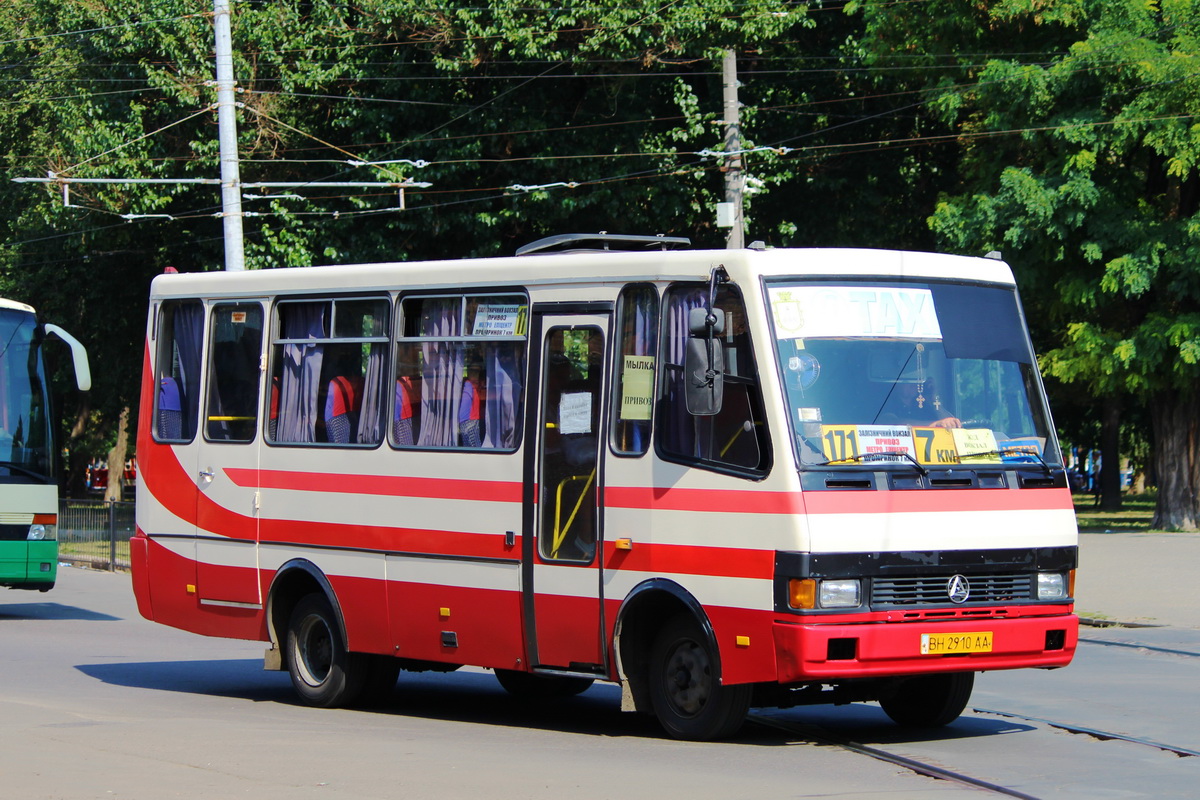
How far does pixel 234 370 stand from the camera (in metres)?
13.1

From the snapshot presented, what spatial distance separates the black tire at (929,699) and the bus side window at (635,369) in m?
2.22

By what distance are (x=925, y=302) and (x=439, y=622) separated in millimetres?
3734

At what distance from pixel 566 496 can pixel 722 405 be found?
1.34 meters

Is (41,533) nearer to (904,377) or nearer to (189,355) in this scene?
(189,355)

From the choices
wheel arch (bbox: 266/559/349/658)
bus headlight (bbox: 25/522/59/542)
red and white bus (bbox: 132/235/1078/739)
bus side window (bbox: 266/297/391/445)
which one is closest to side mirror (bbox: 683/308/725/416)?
red and white bus (bbox: 132/235/1078/739)

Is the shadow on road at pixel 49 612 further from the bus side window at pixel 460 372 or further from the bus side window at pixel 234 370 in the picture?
the bus side window at pixel 460 372

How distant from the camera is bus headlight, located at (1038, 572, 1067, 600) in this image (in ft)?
32.5

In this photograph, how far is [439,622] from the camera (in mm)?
11266

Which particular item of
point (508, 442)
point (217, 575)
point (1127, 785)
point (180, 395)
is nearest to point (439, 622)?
point (508, 442)

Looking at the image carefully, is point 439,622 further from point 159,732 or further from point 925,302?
point 925,302

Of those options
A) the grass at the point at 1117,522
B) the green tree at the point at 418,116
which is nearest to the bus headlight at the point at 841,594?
the grass at the point at 1117,522

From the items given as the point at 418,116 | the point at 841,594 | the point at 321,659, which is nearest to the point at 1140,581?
the point at 321,659

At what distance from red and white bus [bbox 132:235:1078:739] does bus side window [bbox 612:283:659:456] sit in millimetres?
15

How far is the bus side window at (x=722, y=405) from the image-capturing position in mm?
9578
